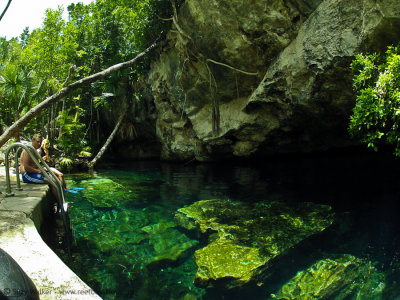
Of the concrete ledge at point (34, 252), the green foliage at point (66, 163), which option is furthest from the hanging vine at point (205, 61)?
the concrete ledge at point (34, 252)

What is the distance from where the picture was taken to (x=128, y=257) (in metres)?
5.35

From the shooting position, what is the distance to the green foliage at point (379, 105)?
5.40 m

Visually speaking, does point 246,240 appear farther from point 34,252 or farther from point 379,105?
point 34,252

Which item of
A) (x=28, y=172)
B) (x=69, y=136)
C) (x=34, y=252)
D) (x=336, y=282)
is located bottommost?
(x=336, y=282)

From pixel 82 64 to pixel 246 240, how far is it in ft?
63.0

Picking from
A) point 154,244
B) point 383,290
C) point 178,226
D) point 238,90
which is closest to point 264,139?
point 238,90

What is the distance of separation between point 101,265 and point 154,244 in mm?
1177

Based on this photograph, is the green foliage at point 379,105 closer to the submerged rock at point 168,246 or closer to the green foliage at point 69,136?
the submerged rock at point 168,246

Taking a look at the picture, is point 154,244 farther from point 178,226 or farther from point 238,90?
point 238,90

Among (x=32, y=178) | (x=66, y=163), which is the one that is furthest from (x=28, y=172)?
(x=66, y=163)

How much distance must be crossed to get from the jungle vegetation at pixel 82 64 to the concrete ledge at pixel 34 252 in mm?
10136

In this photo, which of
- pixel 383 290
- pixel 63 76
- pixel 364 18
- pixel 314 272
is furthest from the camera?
pixel 63 76

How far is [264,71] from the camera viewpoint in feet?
38.9

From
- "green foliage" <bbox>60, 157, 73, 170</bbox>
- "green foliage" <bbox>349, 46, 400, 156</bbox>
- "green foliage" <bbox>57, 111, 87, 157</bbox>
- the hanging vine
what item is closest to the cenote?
"green foliage" <bbox>349, 46, 400, 156</bbox>
